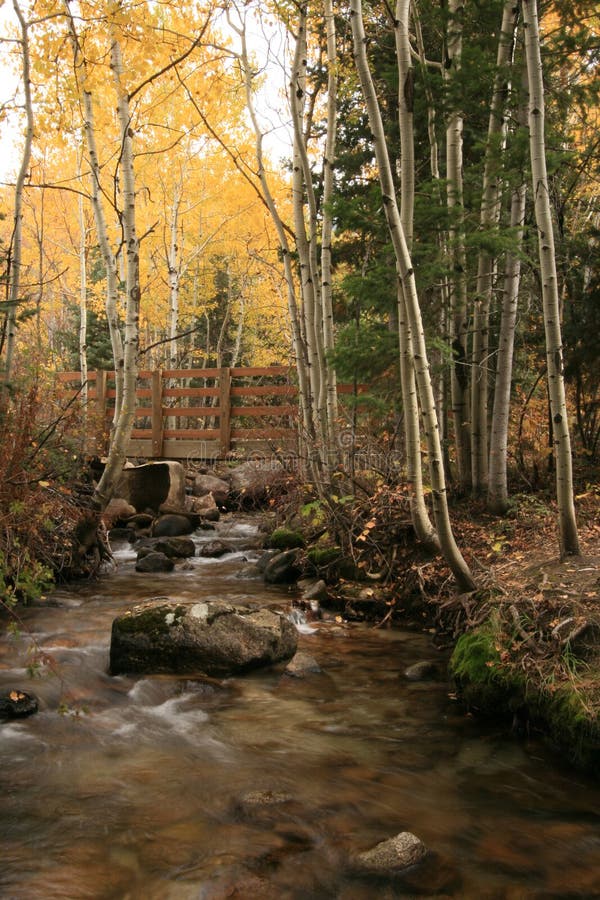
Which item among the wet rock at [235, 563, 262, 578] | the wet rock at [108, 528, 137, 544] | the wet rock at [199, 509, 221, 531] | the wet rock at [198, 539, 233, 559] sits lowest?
the wet rock at [235, 563, 262, 578]

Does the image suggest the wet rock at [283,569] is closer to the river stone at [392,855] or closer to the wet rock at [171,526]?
the wet rock at [171,526]

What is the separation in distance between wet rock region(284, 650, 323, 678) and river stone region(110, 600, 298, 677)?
131 mm

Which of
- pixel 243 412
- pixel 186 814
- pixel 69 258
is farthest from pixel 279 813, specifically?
pixel 69 258

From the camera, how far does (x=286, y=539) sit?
28.1 ft

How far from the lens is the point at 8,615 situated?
5895mm

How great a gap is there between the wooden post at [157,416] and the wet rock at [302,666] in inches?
431

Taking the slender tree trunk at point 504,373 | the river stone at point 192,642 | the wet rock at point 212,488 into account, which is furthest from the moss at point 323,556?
the wet rock at point 212,488

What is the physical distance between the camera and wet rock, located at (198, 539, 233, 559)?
29.3 feet

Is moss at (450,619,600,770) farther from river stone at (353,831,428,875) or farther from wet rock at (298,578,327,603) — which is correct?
wet rock at (298,578,327,603)

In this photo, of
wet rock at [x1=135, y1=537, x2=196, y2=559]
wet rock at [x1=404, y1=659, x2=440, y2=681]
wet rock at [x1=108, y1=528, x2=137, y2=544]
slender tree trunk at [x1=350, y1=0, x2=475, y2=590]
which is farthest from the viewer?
wet rock at [x1=108, y1=528, x2=137, y2=544]

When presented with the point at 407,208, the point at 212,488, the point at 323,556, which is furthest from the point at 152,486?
the point at 407,208

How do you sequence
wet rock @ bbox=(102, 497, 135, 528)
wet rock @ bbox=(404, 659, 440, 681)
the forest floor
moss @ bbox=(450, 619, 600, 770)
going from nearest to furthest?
moss @ bbox=(450, 619, 600, 770) < the forest floor < wet rock @ bbox=(404, 659, 440, 681) < wet rock @ bbox=(102, 497, 135, 528)

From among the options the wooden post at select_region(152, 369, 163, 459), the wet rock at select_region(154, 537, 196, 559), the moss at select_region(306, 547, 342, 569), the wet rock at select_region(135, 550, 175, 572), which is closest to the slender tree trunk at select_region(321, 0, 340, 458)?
the moss at select_region(306, 547, 342, 569)

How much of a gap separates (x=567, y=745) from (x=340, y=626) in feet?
8.74
